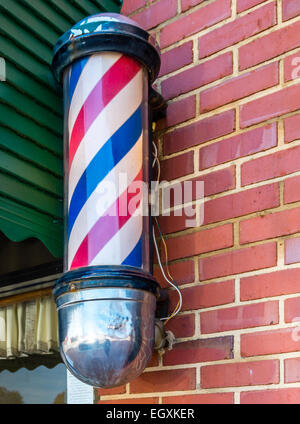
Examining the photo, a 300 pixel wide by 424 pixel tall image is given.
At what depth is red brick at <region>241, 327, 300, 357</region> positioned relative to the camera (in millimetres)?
1726

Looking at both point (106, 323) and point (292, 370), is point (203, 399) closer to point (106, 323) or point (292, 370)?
point (292, 370)

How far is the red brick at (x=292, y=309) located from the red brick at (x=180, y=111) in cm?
70

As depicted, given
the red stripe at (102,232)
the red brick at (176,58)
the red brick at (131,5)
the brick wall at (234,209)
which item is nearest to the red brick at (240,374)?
the brick wall at (234,209)

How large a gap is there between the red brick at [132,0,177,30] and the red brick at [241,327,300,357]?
45.8 inches

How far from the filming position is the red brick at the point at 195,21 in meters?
2.13

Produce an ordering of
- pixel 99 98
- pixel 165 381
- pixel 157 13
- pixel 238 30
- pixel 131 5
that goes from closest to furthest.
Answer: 1. pixel 99 98
2. pixel 165 381
3. pixel 238 30
4. pixel 157 13
5. pixel 131 5

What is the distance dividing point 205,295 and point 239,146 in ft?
1.52

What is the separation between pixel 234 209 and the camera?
194 cm

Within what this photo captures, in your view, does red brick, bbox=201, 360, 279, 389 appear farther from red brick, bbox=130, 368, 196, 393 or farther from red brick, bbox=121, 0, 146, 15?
red brick, bbox=121, 0, 146, 15

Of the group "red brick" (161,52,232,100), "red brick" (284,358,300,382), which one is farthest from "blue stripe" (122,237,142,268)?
"red brick" (161,52,232,100)

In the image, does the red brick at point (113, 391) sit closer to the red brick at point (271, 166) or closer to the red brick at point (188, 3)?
the red brick at point (271, 166)

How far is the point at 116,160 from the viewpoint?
5.92ft

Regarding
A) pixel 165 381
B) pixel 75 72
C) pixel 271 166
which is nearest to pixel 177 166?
pixel 271 166
